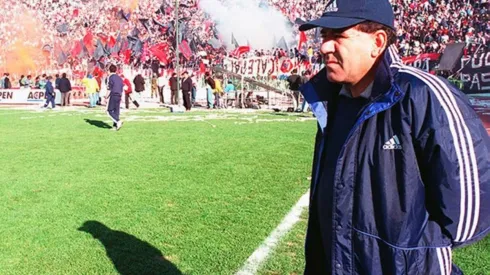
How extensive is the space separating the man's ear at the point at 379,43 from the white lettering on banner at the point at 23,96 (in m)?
30.2

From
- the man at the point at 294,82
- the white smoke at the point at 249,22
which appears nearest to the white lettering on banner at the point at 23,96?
the white smoke at the point at 249,22

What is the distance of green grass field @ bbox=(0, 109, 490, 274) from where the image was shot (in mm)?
4191

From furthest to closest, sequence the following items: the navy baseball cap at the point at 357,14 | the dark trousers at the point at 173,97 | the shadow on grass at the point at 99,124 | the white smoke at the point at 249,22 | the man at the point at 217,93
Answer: the white smoke at the point at 249,22 → the dark trousers at the point at 173,97 → the man at the point at 217,93 → the shadow on grass at the point at 99,124 → the navy baseball cap at the point at 357,14

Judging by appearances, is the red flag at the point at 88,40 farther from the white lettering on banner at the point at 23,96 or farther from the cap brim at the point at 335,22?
the cap brim at the point at 335,22

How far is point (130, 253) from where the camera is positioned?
4.36 metres

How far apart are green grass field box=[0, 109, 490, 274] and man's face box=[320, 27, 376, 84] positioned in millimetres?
2397

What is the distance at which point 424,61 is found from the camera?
781 inches

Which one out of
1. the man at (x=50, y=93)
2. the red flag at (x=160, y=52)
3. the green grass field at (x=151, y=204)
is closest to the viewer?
the green grass field at (x=151, y=204)

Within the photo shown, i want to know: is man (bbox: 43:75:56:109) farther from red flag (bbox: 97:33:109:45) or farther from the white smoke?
red flag (bbox: 97:33:109:45)

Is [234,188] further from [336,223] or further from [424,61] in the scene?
[424,61]

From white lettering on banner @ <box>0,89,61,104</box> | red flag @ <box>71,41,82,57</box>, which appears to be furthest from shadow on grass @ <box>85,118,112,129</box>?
red flag @ <box>71,41,82,57</box>

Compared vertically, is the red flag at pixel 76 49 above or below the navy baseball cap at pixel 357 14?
above

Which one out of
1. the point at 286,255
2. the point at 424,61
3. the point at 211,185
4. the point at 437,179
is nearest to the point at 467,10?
the point at 424,61

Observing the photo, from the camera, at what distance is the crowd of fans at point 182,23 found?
96.7 feet
